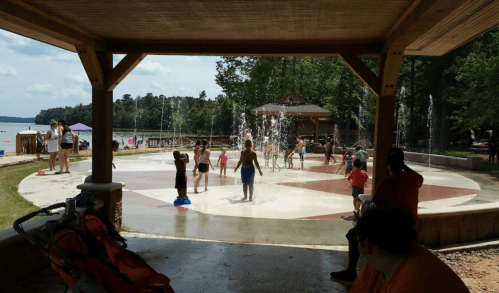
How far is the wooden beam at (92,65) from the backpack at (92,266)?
343 cm

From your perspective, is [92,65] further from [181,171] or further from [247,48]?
[181,171]

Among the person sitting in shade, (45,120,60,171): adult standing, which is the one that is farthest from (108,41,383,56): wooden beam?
(45,120,60,171): adult standing

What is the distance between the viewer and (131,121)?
102m

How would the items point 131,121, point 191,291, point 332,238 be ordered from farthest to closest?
point 131,121, point 332,238, point 191,291

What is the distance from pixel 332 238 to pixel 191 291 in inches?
119

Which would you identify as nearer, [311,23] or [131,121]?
[311,23]

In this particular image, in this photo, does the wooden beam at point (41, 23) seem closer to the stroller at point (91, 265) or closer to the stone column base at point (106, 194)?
the stone column base at point (106, 194)

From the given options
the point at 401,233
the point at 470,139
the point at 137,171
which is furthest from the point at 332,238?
the point at 470,139

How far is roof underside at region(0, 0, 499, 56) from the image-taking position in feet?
12.7

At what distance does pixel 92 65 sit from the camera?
18.5 ft

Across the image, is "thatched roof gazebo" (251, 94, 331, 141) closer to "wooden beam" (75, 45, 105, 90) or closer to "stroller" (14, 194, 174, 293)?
"wooden beam" (75, 45, 105, 90)

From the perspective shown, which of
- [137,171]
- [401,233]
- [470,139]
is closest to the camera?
[401,233]

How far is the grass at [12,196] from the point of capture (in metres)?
7.29

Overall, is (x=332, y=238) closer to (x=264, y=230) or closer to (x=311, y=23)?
(x=264, y=230)
